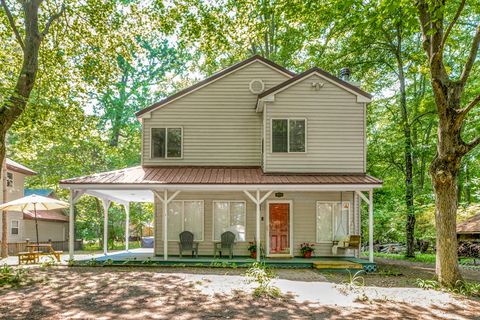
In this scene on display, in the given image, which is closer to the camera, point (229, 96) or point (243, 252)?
point (243, 252)

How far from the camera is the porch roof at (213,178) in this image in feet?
39.5

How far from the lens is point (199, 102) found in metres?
14.7

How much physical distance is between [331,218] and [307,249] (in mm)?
1502

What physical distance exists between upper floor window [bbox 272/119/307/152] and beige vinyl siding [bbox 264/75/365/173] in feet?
0.54

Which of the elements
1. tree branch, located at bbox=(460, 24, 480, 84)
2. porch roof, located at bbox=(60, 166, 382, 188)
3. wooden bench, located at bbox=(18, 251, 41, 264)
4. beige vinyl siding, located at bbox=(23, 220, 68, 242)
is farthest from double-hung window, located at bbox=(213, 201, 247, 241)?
beige vinyl siding, located at bbox=(23, 220, 68, 242)

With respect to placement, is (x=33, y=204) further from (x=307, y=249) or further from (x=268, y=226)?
(x=307, y=249)


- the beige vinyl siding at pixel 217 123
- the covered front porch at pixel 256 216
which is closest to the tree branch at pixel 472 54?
the covered front porch at pixel 256 216

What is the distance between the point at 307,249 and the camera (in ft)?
43.5

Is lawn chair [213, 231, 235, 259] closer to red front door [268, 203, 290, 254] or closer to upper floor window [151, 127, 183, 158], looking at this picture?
red front door [268, 203, 290, 254]

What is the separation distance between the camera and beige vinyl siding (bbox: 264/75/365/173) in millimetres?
13383

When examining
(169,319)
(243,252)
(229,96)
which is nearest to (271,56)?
(229,96)

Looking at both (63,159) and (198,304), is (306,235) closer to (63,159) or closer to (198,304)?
(198,304)

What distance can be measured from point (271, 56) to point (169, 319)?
19054mm

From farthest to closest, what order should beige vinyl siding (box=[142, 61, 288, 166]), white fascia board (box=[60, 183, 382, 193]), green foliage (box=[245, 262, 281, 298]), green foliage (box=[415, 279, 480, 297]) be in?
beige vinyl siding (box=[142, 61, 288, 166]) < white fascia board (box=[60, 183, 382, 193]) < green foliage (box=[415, 279, 480, 297]) < green foliage (box=[245, 262, 281, 298])
